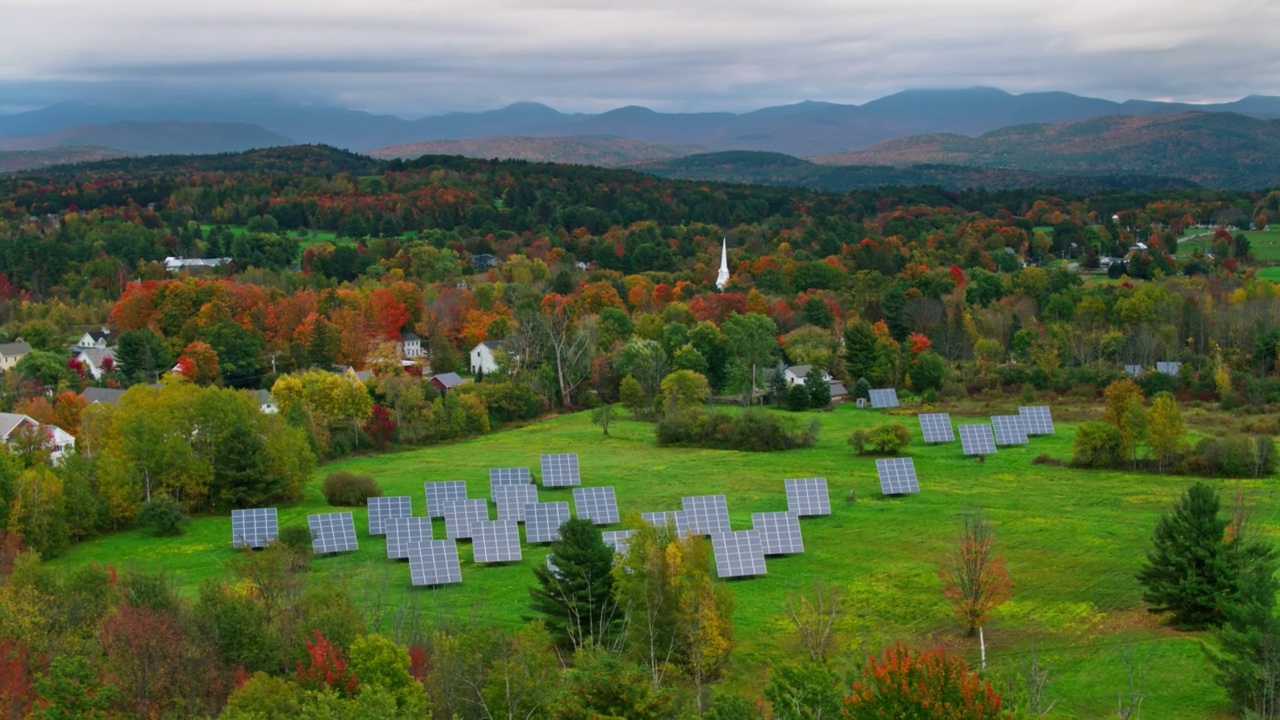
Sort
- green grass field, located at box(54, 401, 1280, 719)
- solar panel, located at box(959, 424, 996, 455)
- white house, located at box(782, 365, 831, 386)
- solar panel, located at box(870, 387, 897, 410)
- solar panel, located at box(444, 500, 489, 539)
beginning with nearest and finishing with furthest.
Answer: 1. green grass field, located at box(54, 401, 1280, 719)
2. solar panel, located at box(444, 500, 489, 539)
3. solar panel, located at box(959, 424, 996, 455)
4. solar panel, located at box(870, 387, 897, 410)
5. white house, located at box(782, 365, 831, 386)

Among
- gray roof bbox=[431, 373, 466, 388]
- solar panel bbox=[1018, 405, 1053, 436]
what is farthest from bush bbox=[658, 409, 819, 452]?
gray roof bbox=[431, 373, 466, 388]

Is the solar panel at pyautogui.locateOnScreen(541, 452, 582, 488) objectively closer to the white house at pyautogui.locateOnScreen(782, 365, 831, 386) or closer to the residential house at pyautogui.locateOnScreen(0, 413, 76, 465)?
the residential house at pyautogui.locateOnScreen(0, 413, 76, 465)

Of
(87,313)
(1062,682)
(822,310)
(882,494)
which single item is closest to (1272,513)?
(882,494)

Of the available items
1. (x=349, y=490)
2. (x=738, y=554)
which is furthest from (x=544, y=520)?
(x=349, y=490)

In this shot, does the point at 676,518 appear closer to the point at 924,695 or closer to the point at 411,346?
the point at 924,695

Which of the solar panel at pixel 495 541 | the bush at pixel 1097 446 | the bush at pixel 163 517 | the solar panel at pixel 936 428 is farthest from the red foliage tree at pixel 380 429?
the bush at pixel 1097 446

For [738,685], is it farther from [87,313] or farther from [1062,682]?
[87,313]

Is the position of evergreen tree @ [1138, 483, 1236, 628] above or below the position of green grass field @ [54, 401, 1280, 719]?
above
